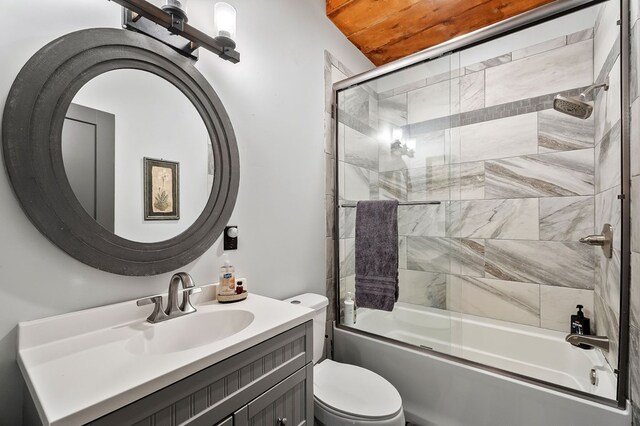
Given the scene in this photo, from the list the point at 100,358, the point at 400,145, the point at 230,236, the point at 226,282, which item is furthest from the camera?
the point at 400,145

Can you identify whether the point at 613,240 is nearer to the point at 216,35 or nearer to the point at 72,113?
the point at 216,35

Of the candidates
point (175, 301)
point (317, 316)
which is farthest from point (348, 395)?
point (175, 301)

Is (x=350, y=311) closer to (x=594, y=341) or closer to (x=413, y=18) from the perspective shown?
(x=594, y=341)

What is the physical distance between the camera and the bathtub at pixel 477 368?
1.28 metres

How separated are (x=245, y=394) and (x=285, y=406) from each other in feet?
0.72

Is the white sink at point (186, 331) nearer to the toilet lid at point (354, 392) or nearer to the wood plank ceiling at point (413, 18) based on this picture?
the toilet lid at point (354, 392)

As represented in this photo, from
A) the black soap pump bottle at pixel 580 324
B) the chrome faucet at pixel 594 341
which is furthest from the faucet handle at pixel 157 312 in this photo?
the black soap pump bottle at pixel 580 324

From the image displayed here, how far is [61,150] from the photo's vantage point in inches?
34.1

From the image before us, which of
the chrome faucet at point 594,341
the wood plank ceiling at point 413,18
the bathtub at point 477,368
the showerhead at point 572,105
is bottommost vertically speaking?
the bathtub at point 477,368

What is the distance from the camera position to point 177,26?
3.25ft

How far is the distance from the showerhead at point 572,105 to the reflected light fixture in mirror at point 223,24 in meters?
1.62

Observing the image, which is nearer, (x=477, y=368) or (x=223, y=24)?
(x=223, y=24)

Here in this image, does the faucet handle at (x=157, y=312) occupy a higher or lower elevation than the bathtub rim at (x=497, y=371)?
higher

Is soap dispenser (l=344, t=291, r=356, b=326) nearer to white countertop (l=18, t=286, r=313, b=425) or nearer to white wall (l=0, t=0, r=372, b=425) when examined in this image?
white wall (l=0, t=0, r=372, b=425)
